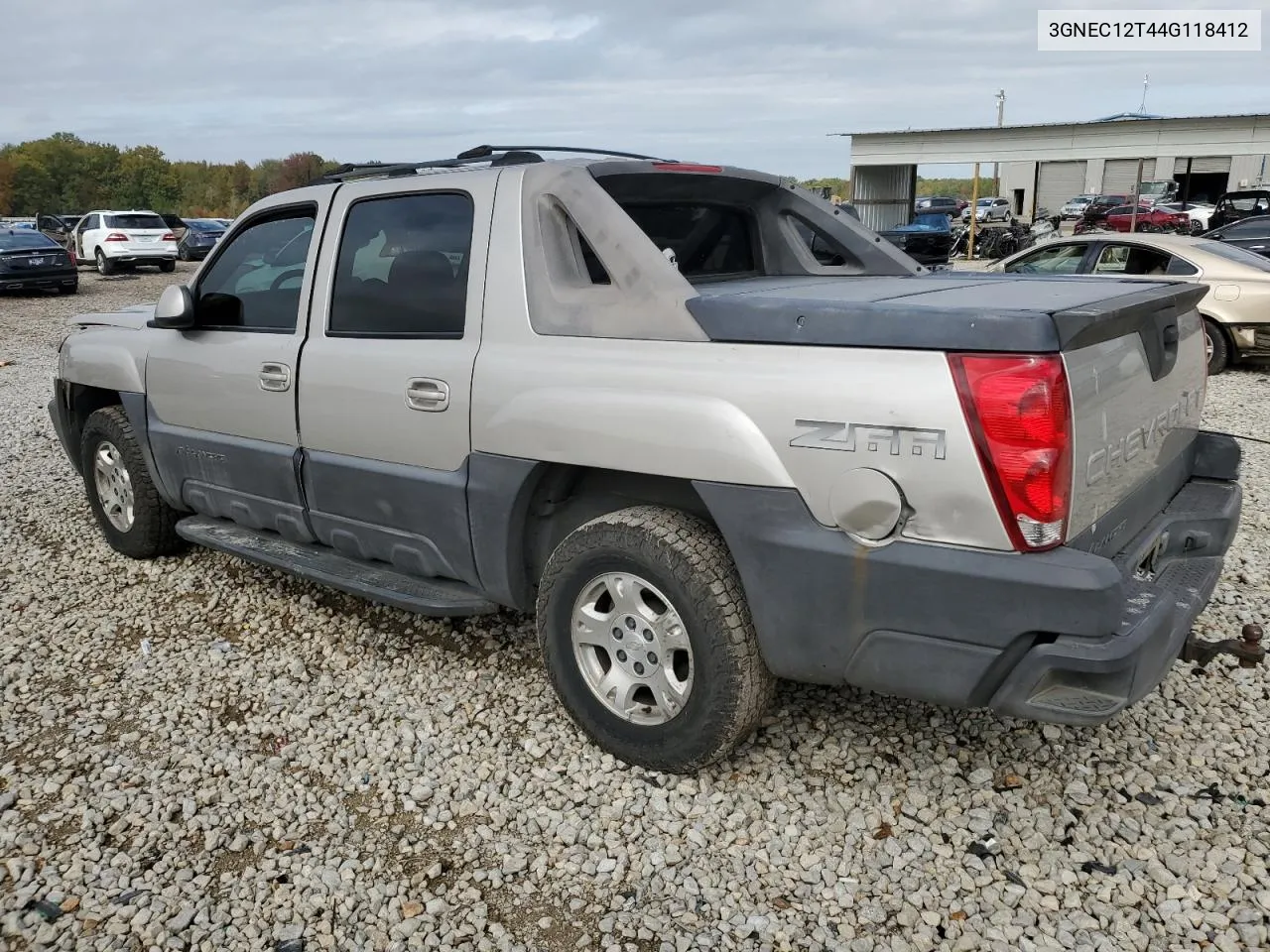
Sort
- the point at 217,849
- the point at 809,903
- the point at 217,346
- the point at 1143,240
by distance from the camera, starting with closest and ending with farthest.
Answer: the point at 809,903 → the point at 217,849 → the point at 217,346 → the point at 1143,240

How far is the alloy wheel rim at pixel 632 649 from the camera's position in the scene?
9.85 feet

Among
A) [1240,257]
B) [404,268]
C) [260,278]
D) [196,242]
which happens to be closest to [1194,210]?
[1240,257]

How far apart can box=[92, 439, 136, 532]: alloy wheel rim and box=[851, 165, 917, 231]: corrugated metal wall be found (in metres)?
30.0

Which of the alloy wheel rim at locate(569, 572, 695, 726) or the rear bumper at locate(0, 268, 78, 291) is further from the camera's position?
the rear bumper at locate(0, 268, 78, 291)

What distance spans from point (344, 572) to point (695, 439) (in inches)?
70.6

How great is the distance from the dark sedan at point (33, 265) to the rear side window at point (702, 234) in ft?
71.4

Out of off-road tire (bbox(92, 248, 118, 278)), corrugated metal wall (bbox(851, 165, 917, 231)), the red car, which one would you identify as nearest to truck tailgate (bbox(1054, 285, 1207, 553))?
off-road tire (bbox(92, 248, 118, 278))

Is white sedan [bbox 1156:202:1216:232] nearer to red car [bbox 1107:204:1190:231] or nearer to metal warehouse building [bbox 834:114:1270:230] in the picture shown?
red car [bbox 1107:204:1190:231]

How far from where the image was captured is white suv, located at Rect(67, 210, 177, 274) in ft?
85.2

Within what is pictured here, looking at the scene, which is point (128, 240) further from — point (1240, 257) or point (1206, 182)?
point (1206, 182)

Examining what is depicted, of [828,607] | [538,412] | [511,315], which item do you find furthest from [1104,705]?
[511,315]

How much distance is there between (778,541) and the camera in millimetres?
2660

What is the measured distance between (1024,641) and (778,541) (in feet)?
2.17

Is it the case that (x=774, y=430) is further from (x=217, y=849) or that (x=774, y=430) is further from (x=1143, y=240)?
(x=1143, y=240)
